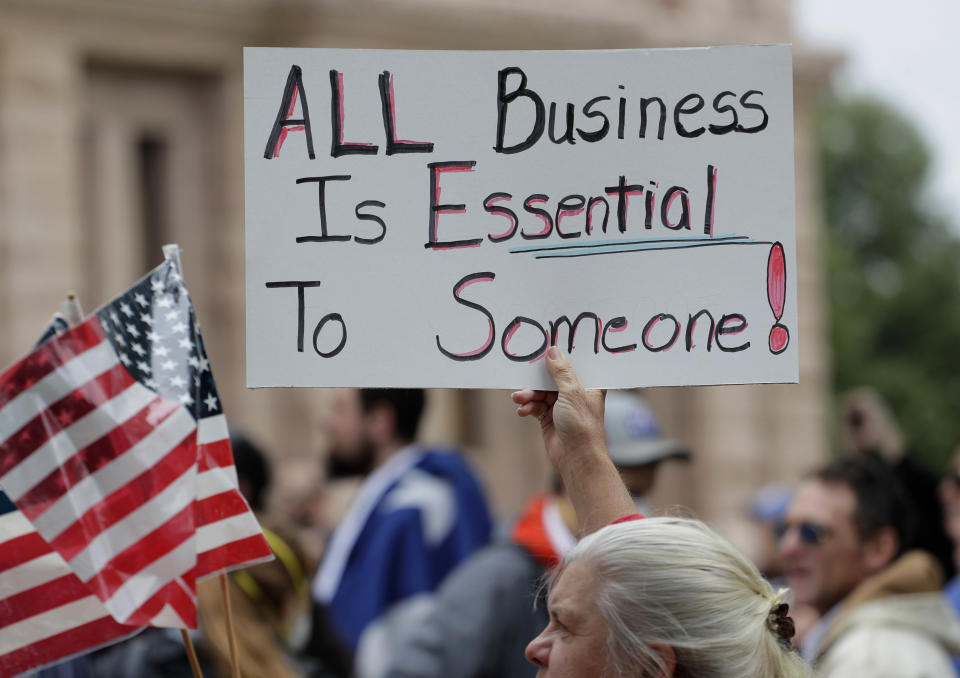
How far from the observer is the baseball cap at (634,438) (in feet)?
15.7

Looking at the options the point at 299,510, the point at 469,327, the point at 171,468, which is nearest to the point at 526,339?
the point at 469,327

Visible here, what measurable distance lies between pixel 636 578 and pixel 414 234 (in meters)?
0.74

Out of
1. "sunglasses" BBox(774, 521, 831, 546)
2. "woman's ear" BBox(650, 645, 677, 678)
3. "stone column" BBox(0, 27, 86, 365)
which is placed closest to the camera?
"woman's ear" BBox(650, 645, 677, 678)

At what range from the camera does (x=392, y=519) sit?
17.5 feet

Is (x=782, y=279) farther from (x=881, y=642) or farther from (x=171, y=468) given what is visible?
(x=881, y=642)

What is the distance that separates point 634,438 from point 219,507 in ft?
7.98

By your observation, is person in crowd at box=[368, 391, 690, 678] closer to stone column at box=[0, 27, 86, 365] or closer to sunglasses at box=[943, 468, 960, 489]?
sunglasses at box=[943, 468, 960, 489]

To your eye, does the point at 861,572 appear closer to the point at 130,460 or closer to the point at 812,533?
the point at 812,533

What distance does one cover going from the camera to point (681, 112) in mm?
2557

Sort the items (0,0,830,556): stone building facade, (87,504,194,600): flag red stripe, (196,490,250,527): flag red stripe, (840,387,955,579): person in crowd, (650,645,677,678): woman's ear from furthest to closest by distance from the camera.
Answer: (0,0,830,556): stone building facade, (840,387,955,579): person in crowd, (196,490,250,527): flag red stripe, (87,504,194,600): flag red stripe, (650,645,677,678): woman's ear

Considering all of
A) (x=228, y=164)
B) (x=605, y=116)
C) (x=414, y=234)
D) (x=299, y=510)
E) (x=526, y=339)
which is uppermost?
(x=228, y=164)

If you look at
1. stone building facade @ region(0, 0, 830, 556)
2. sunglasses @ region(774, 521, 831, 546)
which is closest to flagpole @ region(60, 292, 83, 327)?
sunglasses @ region(774, 521, 831, 546)

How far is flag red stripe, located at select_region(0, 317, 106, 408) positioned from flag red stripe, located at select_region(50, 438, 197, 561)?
24cm

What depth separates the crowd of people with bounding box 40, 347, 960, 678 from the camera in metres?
2.14
